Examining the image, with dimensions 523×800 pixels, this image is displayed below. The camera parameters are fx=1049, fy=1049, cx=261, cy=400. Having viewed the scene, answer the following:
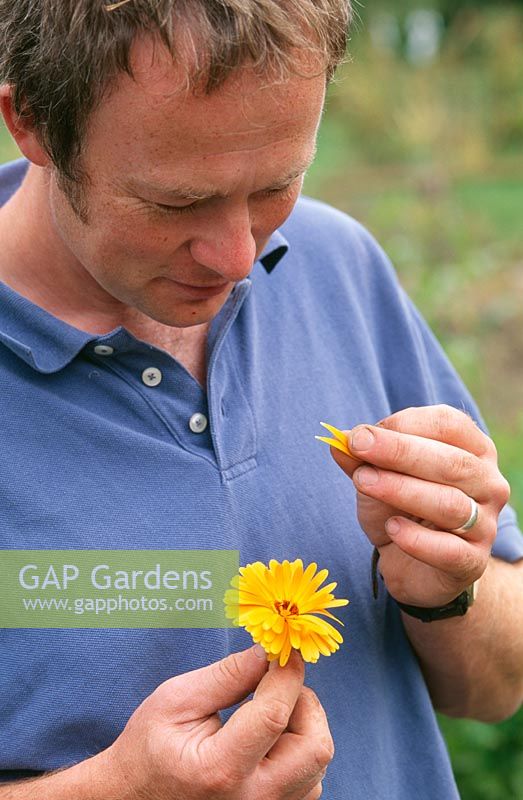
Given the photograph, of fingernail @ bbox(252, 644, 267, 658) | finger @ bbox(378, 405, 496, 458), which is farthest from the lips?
fingernail @ bbox(252, 644, 267, 658)

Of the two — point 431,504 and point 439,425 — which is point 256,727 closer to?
point 431,504

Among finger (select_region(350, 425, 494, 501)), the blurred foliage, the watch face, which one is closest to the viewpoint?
finger (select_region(350, 425, 494, 501))

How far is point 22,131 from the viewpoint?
65.4 inches

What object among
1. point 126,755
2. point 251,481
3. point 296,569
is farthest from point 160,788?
point 251,481

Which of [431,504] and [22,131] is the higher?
[22,131]

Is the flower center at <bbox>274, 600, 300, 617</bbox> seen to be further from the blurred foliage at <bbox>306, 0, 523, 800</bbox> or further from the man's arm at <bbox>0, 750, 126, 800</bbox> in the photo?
the blurred foliage at <bbox>306, 0, 523, 800</bbox>

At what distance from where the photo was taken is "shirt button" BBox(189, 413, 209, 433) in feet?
5.76

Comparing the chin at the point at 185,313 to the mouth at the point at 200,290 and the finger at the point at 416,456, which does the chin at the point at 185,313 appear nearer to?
the mouth at the point at 200,290

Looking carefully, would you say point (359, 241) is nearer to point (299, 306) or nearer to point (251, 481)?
point (299, 306)

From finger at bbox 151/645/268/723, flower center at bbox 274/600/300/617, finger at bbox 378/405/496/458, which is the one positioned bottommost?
finger at bbox 151/645/268/723

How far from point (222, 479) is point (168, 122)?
0.59 meters

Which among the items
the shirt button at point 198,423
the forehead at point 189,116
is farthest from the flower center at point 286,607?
the forehead at point 189,116

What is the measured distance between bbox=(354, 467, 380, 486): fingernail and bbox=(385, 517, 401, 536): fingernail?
3.2 inches

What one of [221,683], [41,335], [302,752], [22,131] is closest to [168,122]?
[22,131]
